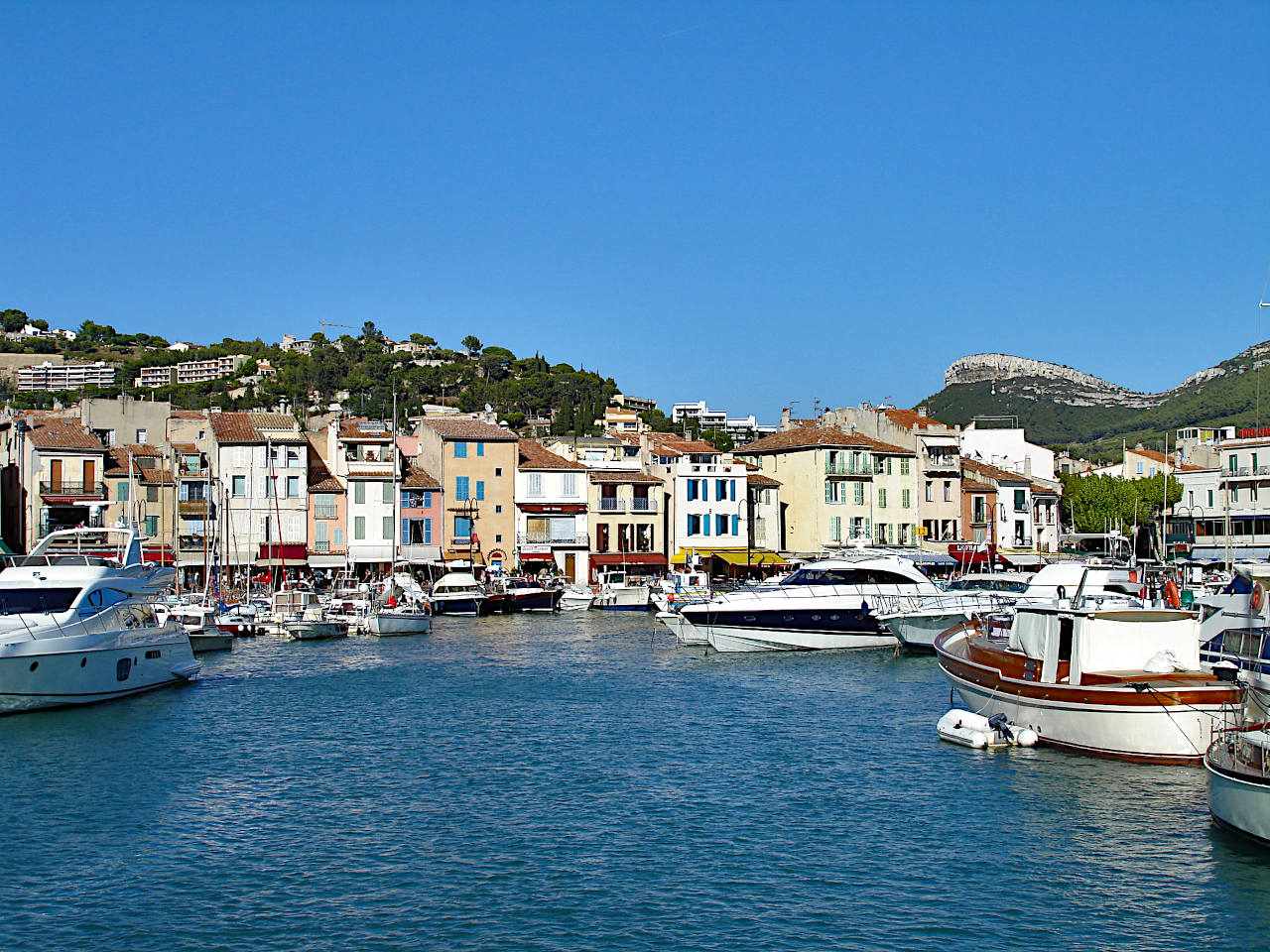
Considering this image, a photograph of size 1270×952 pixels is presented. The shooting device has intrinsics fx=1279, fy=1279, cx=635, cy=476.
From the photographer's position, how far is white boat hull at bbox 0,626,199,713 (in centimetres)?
3525

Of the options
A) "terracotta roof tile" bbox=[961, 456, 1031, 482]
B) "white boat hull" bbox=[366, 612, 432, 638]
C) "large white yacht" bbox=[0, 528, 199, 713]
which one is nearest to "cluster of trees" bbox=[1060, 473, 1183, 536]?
"terracotta roof tile" bbox=[961, 456, 1031, 482]

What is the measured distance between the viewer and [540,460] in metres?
84.1

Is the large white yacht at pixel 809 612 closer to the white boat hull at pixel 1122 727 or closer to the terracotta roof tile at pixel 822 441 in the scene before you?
the white boat hull at pixel 1122 727

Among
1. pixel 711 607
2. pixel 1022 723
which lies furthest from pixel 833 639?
pixel 1022 723

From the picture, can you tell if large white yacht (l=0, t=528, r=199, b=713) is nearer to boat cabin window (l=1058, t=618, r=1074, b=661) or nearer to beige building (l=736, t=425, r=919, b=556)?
boat cabin window (l=1058, t=618, r=1074, b=661)

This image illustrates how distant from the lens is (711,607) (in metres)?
51.4

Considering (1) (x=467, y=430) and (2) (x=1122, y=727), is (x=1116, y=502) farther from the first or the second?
(2) (x=1122, y=727)

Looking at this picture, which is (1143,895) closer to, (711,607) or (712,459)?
(711,607)

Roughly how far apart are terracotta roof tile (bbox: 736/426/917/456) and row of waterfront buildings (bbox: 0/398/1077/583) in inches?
7.6

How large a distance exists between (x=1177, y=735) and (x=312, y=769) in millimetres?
18819

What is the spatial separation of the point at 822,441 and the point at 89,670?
192ft

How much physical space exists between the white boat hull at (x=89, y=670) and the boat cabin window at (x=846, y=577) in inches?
951

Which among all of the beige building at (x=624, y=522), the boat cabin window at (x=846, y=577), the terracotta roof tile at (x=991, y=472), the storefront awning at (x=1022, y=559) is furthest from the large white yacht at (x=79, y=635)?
the terracotta roof tile at (x=991, y=472)

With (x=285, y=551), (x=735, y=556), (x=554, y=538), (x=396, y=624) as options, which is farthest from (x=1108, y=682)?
(x=285, y=551)
